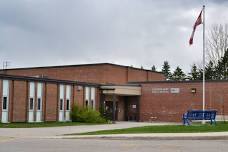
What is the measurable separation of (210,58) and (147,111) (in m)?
30.1

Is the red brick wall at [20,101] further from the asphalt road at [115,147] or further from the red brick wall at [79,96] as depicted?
the asphalt road at [115,147]

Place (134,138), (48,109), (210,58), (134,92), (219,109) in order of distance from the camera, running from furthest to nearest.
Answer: (210,58) < (134,92) < (219,109) < (48,109) < (134,138)

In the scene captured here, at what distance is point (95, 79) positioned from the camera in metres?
60.6

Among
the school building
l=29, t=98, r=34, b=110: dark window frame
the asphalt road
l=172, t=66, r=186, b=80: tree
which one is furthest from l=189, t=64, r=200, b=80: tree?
the asphalt road

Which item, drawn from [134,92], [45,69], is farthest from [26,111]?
[45,69]

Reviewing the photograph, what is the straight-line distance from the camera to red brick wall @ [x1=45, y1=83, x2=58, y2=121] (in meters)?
43.4

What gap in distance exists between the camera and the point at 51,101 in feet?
144

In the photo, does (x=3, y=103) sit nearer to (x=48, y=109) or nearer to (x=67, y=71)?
(x=48, y=109)

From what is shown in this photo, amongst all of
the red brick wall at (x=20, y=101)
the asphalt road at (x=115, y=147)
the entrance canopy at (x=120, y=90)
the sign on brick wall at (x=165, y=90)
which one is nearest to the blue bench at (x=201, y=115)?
the red brick wall at (x=20, y=101)

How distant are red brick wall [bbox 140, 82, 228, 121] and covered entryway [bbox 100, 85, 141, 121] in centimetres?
129

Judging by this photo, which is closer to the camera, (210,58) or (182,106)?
(182,106)

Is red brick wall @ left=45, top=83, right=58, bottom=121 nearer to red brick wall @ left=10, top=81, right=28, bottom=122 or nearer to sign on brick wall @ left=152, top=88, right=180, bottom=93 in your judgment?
red brick wall @ left=10, top=81, right=28, bottom=122

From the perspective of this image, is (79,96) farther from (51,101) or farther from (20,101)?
(20,101)

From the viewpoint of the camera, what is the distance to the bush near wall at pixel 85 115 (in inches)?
1795
